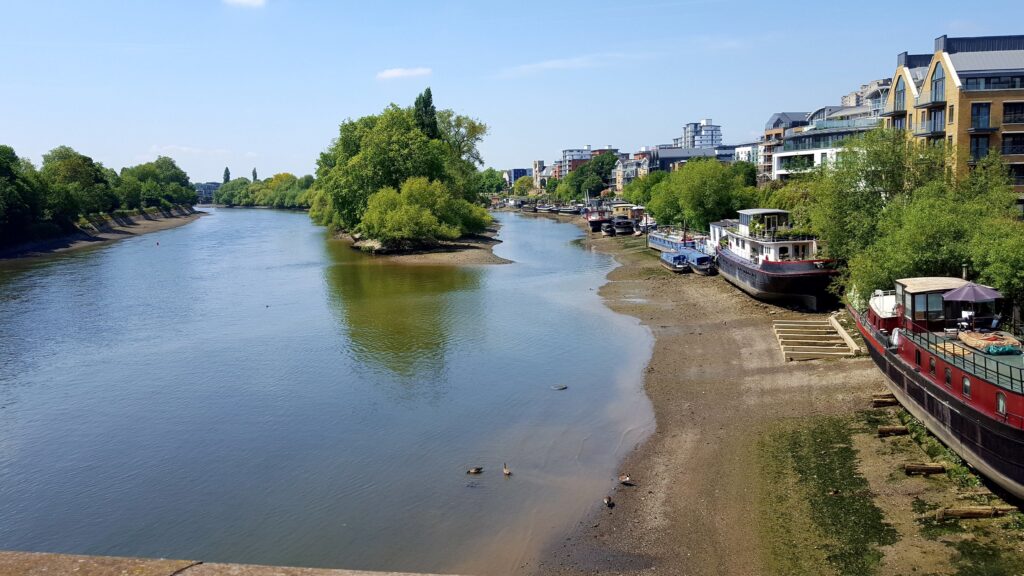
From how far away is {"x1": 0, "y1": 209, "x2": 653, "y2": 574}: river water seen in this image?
20938mm

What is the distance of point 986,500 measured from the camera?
19.3m

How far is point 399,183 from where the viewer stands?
99000 millimetres

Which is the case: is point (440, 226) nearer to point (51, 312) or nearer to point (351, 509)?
point (51, 312)

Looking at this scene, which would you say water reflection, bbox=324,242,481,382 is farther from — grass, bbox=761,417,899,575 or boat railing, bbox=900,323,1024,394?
boat railing, bbox=900,323,1024,394

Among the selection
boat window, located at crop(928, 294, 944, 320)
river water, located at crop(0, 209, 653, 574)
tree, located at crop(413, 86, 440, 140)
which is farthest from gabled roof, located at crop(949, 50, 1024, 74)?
tree, located at crop(413, 86, 440, 140)

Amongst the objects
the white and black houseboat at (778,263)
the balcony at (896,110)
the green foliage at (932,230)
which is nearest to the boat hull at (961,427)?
the green foliage at (932,230)

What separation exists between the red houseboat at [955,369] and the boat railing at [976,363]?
24mm

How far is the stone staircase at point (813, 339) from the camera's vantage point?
3378 centimetres

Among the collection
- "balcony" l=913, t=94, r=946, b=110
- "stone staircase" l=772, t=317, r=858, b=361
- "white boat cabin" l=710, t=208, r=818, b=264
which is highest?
"balcony" l=913, t=94, r=946, b=110

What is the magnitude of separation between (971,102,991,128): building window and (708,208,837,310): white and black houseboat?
13.1 metres

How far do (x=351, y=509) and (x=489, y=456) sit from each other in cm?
529

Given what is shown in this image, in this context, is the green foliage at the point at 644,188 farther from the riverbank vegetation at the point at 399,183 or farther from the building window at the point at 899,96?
the building window at the point at 899,96

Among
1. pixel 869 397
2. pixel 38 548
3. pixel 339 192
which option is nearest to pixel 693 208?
pixel 339 192

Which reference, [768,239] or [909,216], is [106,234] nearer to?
[768,239]
